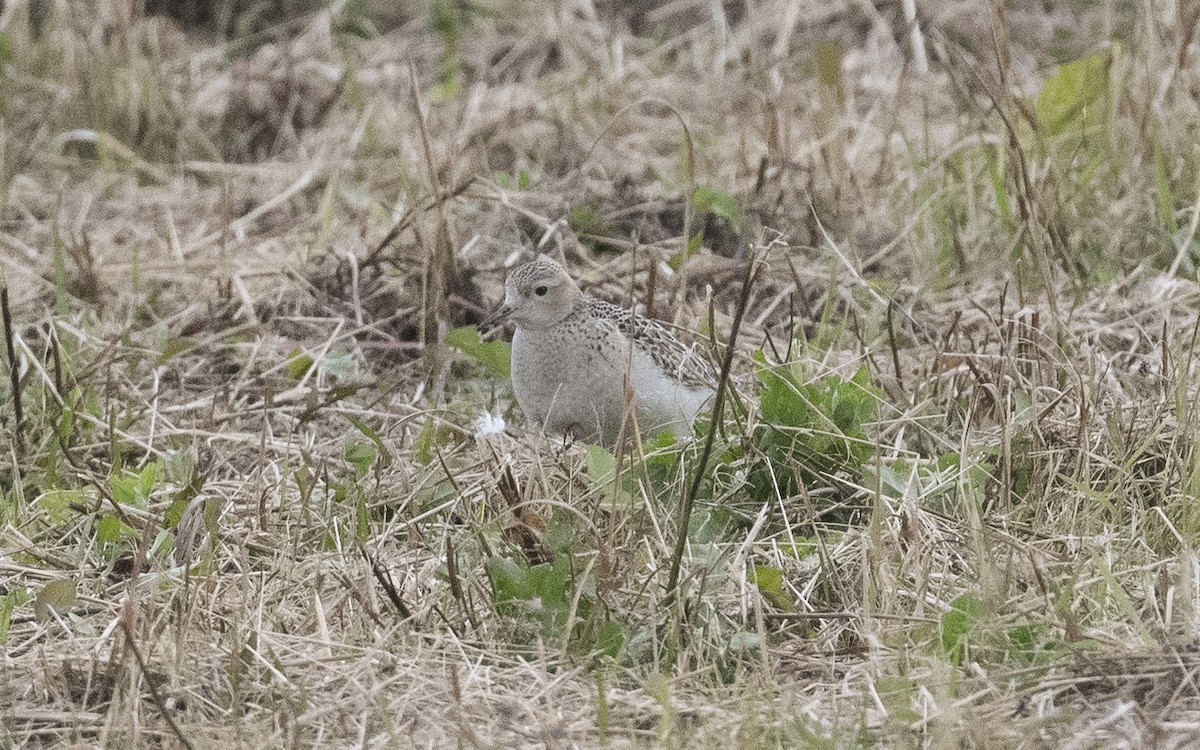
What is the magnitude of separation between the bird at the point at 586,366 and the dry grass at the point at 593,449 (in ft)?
0.49

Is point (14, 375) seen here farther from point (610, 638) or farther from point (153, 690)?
point (610, 638)

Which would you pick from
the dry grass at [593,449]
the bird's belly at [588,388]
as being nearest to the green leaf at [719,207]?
the dry grass at [593,449]

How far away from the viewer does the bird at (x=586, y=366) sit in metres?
4.63

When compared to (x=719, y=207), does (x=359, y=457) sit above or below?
below

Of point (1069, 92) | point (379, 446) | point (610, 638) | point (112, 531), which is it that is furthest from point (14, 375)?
point (1069, 92)

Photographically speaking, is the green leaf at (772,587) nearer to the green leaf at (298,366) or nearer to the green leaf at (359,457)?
the green leaf at (359,457)

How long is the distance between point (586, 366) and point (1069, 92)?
8.13 ft

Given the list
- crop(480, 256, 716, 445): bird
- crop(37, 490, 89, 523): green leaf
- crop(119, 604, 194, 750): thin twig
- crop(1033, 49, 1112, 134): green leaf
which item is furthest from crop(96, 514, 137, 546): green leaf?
crop(1033, 49, 1112, 134): green leaf

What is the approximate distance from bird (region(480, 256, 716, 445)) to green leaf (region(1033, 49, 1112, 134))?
1982 millimetres

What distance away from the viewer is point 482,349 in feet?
16.2

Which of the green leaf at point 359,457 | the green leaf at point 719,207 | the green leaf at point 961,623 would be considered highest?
the green leaf at point 719,207

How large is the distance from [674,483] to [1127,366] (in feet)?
5.42

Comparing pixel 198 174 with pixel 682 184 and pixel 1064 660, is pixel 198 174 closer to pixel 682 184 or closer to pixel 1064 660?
pixel 682 184

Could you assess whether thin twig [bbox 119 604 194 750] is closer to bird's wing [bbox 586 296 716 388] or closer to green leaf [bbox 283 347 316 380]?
bird's wing [bbox 586 296 716 388]
